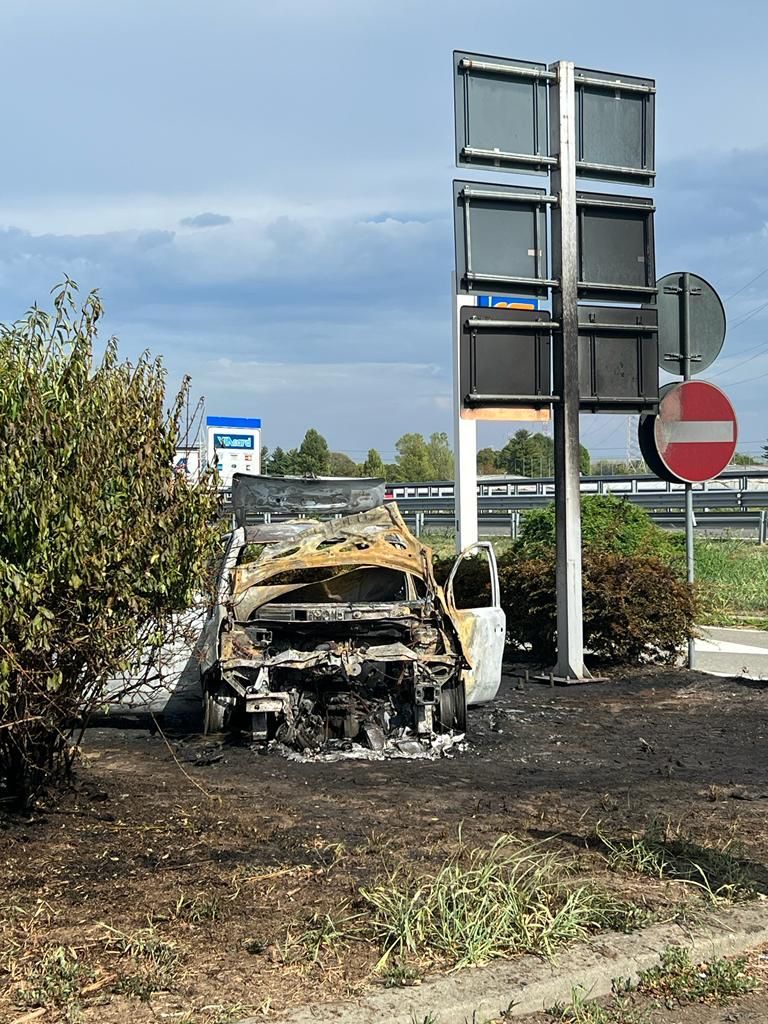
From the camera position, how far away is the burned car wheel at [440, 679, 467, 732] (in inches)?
319

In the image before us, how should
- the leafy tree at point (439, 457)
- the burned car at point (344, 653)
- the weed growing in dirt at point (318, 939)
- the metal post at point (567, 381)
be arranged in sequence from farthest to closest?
the leafy tree at point (439, 457) < the metal post at point (567, 381) < the burned car at point (344, 653) < the weed growing in dirt at point (318, 939)

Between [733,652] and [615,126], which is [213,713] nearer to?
[733,652]

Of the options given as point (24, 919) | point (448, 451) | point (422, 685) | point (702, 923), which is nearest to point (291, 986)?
point (24, 919)

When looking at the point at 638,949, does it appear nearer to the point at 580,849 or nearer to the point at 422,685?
the point at 580,849

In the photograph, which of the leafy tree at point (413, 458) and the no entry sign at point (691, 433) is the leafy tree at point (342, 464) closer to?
the leafy tree at point (413, 458)

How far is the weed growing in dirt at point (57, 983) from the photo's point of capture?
11.9 feet

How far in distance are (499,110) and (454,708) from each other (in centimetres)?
536

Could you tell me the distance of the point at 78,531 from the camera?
4770 mm

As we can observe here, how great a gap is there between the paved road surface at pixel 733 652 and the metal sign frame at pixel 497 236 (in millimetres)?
3948

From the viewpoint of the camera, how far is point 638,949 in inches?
160

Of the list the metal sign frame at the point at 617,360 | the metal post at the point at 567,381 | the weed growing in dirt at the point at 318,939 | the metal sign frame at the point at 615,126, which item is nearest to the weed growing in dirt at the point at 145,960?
the weed growing in dirt at the point at 318,939

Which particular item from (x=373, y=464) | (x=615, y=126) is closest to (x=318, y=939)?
(x=615, y=126)

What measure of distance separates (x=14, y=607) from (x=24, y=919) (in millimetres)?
1168

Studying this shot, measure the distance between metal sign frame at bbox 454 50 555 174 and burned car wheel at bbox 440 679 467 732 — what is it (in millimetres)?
4711
